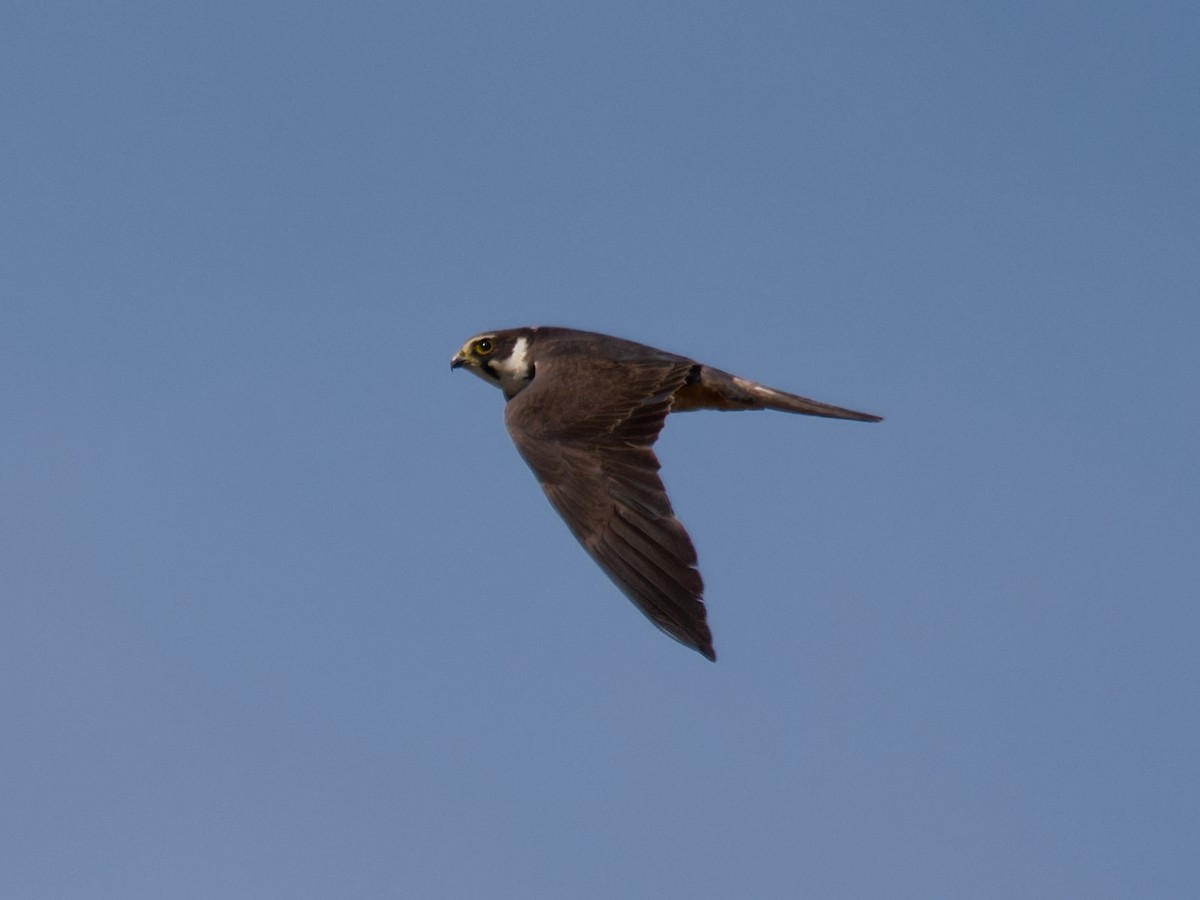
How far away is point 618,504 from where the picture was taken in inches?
408

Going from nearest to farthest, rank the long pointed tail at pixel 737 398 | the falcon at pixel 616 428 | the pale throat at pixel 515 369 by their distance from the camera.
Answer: the falcon at pixel 616 428, the long pointed tail at pixel 737 398, the pale throat at pixel 515 369

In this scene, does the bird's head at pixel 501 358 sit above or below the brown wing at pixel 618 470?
above

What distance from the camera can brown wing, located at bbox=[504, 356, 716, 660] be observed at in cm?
963

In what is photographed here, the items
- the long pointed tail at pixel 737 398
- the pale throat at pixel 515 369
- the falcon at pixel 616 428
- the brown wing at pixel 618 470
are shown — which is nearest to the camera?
the brown wing at pixel 618 470

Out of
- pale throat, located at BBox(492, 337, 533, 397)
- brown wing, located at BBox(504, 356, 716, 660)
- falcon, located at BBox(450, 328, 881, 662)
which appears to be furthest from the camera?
pale throat, located at BBox(492, 337, 533, 397)

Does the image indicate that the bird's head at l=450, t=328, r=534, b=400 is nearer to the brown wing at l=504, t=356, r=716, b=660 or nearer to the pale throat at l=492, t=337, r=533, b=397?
the pale throat at l=492, t=337, r=533, b=397

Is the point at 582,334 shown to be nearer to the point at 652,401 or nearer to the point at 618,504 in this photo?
the point at 652,401

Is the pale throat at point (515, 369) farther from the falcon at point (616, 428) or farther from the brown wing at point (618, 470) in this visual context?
the brown wing at point (618, 470)

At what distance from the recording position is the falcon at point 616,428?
9.74m

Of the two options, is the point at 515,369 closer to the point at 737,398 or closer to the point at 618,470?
the point at 737,398

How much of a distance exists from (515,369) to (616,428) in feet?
7.07

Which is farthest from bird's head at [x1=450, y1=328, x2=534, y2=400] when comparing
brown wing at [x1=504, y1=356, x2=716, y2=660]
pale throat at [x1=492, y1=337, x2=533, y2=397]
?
brown wing at [x1=504, y1=356, x2=716, y2=660]

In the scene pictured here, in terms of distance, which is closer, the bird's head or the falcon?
the falcon

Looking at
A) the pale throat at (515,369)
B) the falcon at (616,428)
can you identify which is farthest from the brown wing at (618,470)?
the pale throat at (515,369)
